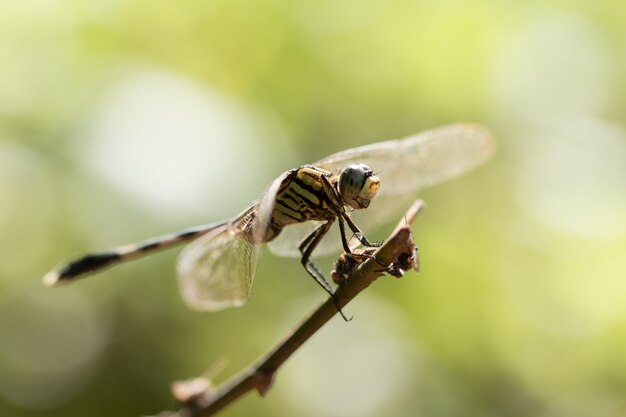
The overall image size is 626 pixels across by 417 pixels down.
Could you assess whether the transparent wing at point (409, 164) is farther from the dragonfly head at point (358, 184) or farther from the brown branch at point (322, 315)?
the brown branch at point (322, 315)

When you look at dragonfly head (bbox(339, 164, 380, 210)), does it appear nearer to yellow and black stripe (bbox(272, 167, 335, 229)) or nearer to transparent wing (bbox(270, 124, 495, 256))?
yellow and black stripe (bbox(272, 167, 335, 229))

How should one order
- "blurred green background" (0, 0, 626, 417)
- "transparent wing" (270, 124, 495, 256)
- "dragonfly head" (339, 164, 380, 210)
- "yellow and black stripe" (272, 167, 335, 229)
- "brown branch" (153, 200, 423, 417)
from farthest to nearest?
"blurred green background" (0, 0, 626, 417) → "transparent wing" (270, 124, 495, 256) → "yellow and black stripe" (272, 167, 335, 229) → "dragonfly head" (339, 164, 380, 210) → "brown branch" (153, 200, 423, 417)

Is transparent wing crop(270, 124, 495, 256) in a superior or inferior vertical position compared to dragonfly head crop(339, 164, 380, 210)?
inferior

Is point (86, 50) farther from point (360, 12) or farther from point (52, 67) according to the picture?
point (360, 12)

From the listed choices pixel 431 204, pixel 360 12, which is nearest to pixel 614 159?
pixel 431 204

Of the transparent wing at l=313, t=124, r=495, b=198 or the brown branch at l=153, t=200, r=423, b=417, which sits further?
the transparent wing at l=313, t=124, r=495, b=198

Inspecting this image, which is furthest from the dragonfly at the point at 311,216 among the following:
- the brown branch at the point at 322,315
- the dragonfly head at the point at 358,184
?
the brown branch at the point at 322,315

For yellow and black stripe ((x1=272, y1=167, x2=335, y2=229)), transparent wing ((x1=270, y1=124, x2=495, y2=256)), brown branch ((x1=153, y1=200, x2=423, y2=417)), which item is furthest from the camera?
transparent wing ((x1=270, y1=124, x2=495, y2=256))

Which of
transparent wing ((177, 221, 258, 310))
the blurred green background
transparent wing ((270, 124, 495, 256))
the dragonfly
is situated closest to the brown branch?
the dragonfly
